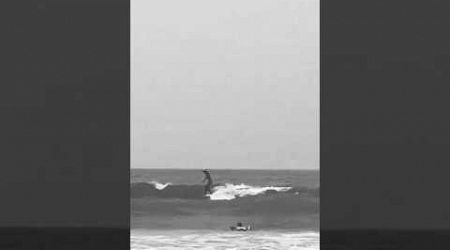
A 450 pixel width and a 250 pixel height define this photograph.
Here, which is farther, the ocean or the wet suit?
the wet suit

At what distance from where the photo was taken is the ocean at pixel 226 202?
46.8ft

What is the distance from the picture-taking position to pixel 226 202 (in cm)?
1706

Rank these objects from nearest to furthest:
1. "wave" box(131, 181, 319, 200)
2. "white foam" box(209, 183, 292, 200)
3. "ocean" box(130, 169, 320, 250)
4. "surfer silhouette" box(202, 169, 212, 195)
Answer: "ocean" box(130, 169, 320, 250) < "wave" box(131, 181, 319, 200) < "white foam" box(209, 183, 292, 200) < "surfer silhouette" box(202, 169, 212, 195)

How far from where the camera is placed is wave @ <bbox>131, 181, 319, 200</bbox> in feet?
58.6

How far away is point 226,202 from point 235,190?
6.36 feet
